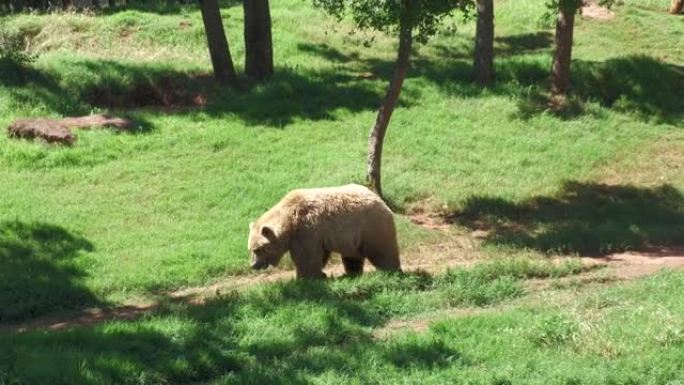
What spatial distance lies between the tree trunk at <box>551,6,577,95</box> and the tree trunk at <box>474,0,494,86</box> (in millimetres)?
1439

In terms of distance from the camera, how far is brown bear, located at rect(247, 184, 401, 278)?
11188mm

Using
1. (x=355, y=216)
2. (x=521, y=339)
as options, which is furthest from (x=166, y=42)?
(x=521, y=339)

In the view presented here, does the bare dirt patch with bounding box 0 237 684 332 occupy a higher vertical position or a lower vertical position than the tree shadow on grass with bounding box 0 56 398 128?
lower

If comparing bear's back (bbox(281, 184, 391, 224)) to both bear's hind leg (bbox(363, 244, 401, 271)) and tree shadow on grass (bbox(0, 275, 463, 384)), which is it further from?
tree shadow on grass (bbox(0, 275, 463, 384))

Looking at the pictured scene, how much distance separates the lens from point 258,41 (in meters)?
21.4

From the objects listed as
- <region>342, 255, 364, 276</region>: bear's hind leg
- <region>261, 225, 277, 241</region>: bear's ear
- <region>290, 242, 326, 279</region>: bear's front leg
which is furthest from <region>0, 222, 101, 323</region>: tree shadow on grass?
<region>342, 255, 364, 276</region>: bear's hind leg

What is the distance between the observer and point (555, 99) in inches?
808

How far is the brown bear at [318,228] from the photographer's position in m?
11.2

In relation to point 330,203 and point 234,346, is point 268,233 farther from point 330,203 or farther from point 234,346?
point 234,346

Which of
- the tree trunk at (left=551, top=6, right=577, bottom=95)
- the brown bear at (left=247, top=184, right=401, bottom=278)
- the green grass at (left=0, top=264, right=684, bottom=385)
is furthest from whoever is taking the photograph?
the tree trunk at (left=551, top=6, right=577, bottom=95)

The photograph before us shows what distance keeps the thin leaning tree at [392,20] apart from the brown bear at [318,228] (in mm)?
3927

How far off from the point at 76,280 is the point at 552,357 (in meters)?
6.56

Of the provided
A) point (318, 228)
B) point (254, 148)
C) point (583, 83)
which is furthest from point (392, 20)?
point (583, 83)

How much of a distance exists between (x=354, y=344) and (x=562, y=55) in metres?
13.3
